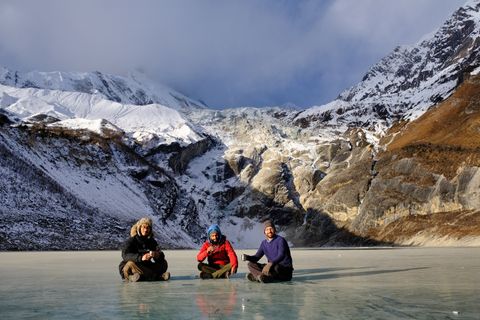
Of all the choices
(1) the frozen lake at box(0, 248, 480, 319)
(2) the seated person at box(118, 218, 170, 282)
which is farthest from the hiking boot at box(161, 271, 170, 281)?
(1) the frozen lake at box(0, 248, 480, 319)

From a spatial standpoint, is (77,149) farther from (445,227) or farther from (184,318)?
(184,318)

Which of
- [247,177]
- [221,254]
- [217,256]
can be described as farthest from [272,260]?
[247,177]

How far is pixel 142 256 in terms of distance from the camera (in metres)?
14.8

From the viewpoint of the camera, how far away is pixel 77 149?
11881 cm

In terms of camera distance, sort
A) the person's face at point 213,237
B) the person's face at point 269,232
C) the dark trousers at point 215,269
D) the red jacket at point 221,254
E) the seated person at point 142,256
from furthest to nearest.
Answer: the dark trousers at point 215,269
the red jacket at point 221,254
the person's face at point 213,237
the seated person at point 142,256
the person's face at point 269,232

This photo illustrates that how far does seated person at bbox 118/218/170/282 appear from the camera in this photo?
14.7 metres

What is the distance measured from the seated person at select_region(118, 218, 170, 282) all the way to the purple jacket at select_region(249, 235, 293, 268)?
273 centimetres

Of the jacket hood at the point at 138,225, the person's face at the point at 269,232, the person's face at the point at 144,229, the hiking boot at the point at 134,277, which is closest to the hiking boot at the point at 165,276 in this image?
the hiking boot at the point at 134,277

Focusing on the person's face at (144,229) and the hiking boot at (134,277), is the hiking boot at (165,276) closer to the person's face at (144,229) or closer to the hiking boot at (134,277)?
the hiking boot at (134,277)

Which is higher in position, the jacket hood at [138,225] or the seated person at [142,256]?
the jacket hood at [138,225]

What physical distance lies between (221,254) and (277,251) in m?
2.37

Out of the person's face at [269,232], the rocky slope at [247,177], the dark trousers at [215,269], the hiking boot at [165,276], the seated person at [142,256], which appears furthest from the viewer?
the rocky slope at [247,177]

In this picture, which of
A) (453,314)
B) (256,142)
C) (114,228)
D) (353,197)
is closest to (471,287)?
(453,314)

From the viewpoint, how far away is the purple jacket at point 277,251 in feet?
Answer: 48.1
